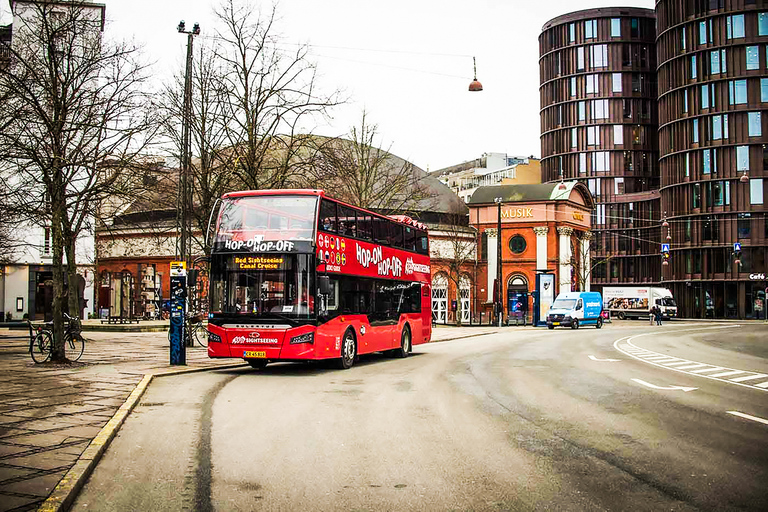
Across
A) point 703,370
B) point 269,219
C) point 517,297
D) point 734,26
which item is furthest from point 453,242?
point 269,219

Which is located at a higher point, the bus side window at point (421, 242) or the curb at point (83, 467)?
the bus side window at point (421, 242)

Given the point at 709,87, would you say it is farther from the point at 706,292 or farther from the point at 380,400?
the point at 380,400

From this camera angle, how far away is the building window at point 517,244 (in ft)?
250

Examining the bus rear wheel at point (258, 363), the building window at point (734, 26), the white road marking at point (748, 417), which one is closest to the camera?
the white road marking at point (748, 417)

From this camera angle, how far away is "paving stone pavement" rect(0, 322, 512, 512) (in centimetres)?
731

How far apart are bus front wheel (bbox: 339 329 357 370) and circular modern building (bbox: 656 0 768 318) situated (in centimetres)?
6885

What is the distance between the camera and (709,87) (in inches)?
3388

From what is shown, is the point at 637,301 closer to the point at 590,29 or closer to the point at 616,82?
the point at 616,82

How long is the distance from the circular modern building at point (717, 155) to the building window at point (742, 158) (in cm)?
10

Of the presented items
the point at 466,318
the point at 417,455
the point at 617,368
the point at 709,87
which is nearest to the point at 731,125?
the point at 709,87

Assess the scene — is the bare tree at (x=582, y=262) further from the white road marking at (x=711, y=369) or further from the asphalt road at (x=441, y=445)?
the asphalt road at (x=441, y=445)

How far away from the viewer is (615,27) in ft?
354

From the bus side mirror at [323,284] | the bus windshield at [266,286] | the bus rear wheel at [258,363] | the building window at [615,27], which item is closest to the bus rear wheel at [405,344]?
the bus rear wheel at [258,363]

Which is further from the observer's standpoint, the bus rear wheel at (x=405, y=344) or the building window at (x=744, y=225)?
the building window at (x=744, y=225)
